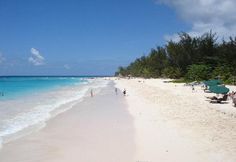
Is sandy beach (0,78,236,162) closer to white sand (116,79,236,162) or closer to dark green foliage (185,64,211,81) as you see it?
white sand (116,79,236,162)

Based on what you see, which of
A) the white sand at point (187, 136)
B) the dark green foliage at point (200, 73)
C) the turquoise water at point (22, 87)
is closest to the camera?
the white sand at point (187, 136)

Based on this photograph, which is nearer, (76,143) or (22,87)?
(76,143)

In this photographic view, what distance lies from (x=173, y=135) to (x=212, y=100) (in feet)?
37.6

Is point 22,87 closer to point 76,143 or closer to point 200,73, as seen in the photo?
point 200,73

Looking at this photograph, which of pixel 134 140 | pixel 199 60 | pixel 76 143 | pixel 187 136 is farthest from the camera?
pixel 199 60

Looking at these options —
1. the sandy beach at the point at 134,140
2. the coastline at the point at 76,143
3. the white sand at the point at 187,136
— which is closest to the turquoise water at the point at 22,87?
the coastline at the point at 76,143

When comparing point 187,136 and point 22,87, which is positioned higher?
point 187,136

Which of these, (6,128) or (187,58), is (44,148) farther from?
(187,58)

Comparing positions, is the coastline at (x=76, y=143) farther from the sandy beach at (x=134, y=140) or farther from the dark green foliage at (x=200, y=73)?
the dark green foliage at (x=200, y=73)

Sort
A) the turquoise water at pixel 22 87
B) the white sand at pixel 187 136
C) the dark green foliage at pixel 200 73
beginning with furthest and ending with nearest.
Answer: the dark green foliage at pixel 200 73, the turquoise water at pixel 22 87, the white sand at pixel 187 136

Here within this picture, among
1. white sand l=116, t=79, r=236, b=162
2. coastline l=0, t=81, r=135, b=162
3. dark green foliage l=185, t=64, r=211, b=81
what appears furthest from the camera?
dark green foliage l=185, t=64, r=211, b=81

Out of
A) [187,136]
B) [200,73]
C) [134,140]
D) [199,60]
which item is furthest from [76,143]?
[199,60]

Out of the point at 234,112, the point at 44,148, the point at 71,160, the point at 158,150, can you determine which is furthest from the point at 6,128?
the point at 234,112

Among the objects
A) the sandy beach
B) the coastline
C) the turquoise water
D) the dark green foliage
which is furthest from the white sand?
Answer: the dark green foliage
